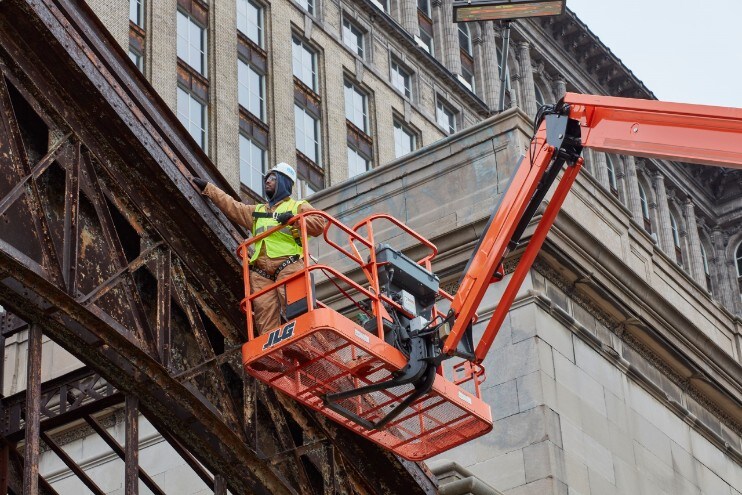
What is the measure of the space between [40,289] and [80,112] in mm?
1831

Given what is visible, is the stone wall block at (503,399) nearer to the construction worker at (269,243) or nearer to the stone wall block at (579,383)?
the stone wall block at (579,383)

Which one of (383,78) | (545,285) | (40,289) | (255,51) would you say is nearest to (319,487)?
(40,289)

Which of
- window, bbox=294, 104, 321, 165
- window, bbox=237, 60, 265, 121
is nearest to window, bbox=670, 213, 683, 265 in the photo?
window, bbox=294, 104, 321, 165

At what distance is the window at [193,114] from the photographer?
158 ft

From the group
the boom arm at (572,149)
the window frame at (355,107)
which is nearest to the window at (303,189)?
the window frame at (355,107)

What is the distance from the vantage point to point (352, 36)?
197 feet

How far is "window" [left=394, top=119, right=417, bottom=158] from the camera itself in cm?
5975

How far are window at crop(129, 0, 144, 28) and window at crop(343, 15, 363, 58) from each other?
11994mm

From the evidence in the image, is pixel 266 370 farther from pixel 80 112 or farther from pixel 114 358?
pixel 80 112

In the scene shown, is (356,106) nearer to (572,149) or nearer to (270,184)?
(572,149)

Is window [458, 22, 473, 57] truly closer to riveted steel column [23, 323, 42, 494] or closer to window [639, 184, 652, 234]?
window [639, 184, 652, 234]

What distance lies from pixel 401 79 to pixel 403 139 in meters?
2.96

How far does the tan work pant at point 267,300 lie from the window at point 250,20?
128ft

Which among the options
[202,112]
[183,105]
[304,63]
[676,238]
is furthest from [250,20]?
[676,238]
